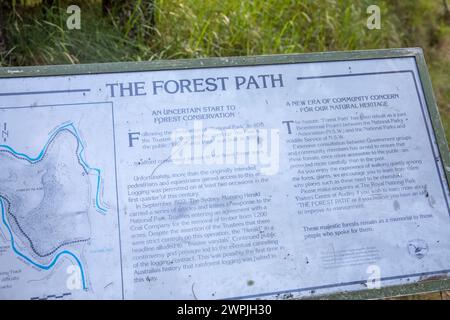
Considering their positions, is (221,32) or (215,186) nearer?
(215,186)

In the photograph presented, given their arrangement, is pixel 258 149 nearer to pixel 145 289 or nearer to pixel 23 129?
pixel 145 289

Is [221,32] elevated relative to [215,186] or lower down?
elevated

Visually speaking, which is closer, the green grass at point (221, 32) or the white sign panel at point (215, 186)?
the white sign panel at point (215, 186)

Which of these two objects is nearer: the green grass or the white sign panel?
the white sign panel

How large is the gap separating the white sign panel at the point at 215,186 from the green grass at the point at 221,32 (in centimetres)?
121

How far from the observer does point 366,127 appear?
6.63ft

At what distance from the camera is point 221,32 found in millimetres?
3443

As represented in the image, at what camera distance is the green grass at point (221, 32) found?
10.1ft

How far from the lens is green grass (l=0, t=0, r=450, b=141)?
308 centimetres

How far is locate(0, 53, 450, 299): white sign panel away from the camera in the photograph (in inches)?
68.9

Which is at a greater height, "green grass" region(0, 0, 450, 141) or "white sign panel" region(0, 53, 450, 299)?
"green grass" region(0, 0, 450, 141)

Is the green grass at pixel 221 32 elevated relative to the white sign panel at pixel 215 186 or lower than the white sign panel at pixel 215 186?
elevated

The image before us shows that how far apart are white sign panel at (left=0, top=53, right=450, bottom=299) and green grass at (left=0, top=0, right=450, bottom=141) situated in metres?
1.21

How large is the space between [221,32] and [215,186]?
186 cm
